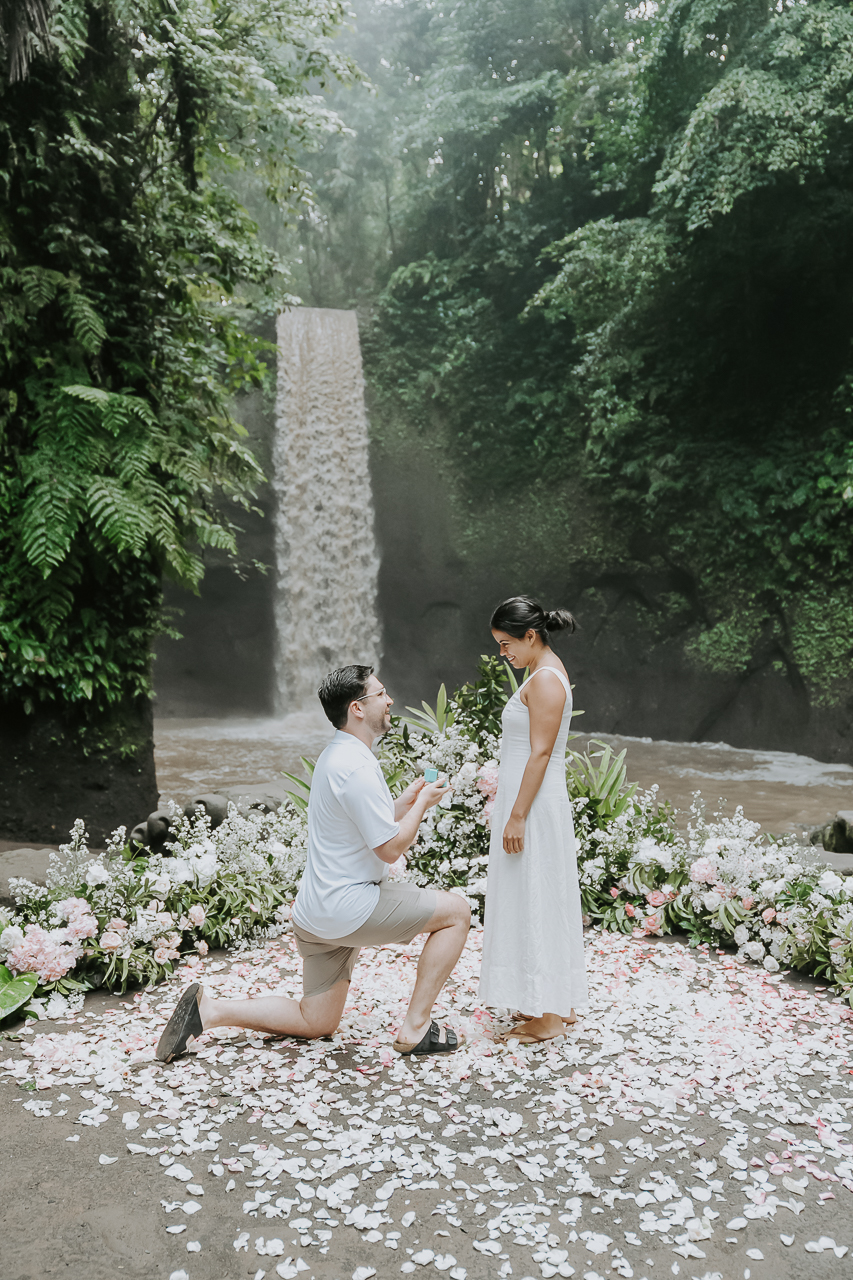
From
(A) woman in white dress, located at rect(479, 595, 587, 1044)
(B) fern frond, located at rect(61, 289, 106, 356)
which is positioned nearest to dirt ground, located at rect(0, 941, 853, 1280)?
(A) woman in white dress, located at rect(479, 595, 587, 1044)

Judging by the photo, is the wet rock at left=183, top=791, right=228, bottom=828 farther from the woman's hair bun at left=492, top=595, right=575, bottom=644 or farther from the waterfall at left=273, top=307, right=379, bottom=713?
the waterfall at left=273, top=307, right=379, bottom=713

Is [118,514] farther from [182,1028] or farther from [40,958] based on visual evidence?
[182,1028]

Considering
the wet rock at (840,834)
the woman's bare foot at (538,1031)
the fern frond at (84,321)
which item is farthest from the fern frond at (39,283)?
the wet rock at (840,834)

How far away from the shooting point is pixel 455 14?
60.3 feet

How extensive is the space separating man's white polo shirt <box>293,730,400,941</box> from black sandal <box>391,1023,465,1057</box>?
0.63 metres

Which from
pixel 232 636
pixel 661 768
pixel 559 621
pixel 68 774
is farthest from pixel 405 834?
pixel 232 636

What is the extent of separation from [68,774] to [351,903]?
4966 mm

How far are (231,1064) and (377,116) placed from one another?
23305 millimetres

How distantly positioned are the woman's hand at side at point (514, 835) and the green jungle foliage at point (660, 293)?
8.88 m

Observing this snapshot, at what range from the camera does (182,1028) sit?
3.46 m

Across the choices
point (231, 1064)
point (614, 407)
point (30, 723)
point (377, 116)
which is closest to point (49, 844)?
point (30, 723)

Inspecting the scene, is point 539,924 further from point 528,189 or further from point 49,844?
point 528,189

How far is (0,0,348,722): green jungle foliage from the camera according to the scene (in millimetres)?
6992

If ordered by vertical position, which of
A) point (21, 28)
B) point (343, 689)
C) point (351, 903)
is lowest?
point (351, 903)
